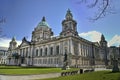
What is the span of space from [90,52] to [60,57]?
27.1 meters

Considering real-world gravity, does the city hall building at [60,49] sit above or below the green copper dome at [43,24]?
below

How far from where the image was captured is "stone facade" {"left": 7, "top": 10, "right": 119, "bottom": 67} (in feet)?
211

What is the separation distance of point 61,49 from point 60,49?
788mm

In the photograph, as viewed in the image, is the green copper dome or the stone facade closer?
the stone facade

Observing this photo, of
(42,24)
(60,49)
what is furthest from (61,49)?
(42,24)

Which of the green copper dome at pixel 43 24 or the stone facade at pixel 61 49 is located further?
the green copper dome at pixel 43 24

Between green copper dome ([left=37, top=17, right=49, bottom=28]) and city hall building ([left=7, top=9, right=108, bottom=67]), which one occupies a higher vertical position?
green copper dome ([left=37, top=17, right=49, bottom=28])

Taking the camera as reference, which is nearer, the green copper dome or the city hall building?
the city hall building

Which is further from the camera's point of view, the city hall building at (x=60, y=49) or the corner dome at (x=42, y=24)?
the corner dome at (x=42, y=24)

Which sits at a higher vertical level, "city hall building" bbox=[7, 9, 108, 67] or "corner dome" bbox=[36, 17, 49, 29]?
"corner dome" bbox=[36, 17, 49, 29]

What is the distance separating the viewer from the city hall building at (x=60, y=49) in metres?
64.2

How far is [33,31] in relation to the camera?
321 feet

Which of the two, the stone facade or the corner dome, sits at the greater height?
the corner dome

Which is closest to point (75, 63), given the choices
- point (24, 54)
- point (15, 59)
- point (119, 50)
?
point (24, 54)
